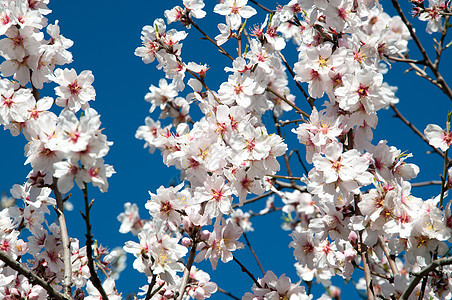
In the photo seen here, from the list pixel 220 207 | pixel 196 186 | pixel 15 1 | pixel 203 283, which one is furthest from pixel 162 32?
pixel 203 283

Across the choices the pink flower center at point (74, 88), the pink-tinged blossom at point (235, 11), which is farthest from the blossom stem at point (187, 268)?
the pink-tinged blossom at point (235, 11)

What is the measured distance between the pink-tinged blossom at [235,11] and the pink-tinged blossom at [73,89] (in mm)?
1069

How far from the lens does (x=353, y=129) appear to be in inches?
108

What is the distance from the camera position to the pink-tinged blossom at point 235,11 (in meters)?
3.15

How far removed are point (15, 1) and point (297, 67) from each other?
1.67 meters

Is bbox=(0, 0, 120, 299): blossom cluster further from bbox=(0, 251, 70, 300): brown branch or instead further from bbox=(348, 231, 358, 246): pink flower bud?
bbox=(348, 231, 358, 246): pink flower bud

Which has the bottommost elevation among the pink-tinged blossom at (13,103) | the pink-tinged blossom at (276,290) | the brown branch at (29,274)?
the brown branch at (29,274)

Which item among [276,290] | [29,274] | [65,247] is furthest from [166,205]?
[276,290]

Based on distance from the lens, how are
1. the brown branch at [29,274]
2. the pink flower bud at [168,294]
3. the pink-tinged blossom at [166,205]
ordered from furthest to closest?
the pink flower bud at [168,294]
the pink-tinged blossom at [166,205]
the brown branch at [29,274]

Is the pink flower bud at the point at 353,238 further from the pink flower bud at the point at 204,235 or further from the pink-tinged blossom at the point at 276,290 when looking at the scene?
the pink flower bud at the point at 204,235

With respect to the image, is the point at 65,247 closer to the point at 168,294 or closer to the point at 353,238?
the point at 168,294

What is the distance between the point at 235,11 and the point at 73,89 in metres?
1.27

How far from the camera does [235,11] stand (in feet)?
10.5

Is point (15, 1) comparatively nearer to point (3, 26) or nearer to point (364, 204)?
point (3, 26)
